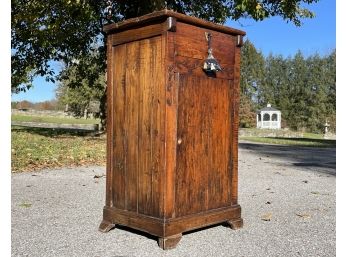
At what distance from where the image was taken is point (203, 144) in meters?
4.27

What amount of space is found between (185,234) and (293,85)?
56.3 meters

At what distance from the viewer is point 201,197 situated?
4.26 meters

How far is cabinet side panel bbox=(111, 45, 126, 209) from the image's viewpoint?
14.2ft

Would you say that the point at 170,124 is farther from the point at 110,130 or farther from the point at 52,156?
the point at 52,156

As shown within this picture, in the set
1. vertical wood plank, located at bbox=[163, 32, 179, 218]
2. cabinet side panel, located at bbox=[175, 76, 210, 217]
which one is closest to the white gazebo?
cabinet side panel, located at bbox=[175, 76, 210, 217]

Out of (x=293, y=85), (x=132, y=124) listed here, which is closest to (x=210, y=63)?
(x=132, y=124)

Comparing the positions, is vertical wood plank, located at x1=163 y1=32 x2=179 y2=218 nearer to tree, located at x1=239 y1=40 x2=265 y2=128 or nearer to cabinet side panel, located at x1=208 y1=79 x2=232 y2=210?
cabinet side panel, located at x1=208 y1=79 x2=232 y2=210

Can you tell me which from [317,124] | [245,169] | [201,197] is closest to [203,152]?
[201,197]

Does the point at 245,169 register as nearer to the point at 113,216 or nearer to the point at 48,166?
the point at 48,166

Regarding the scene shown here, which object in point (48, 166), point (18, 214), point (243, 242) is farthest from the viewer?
point (48, 166)

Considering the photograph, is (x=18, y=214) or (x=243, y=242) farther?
(x=18, y=214)

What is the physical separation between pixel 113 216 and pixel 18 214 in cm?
141
